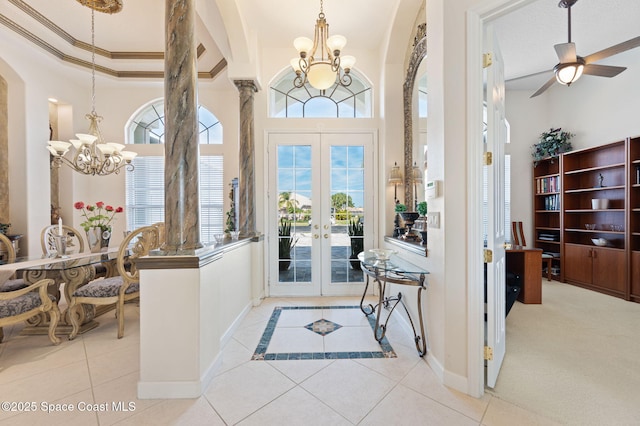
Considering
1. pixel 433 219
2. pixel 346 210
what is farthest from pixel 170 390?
pixel 346 210

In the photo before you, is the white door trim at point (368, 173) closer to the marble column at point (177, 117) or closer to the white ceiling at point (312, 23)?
the white ceiling at point (312, 23)

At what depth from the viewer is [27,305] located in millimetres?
2369

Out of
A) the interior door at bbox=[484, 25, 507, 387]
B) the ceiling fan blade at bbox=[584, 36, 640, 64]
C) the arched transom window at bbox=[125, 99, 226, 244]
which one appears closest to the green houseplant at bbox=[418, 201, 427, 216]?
the interior door at bbox=[484, 25, 507, 387]

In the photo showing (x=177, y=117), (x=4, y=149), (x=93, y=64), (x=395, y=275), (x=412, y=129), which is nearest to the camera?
(x=177, y=117)

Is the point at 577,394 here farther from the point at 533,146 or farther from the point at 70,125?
the point at 70,125

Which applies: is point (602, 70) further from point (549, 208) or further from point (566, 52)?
point (549, 208)

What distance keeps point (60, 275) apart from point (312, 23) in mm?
4151

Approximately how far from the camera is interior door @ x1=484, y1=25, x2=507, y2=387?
179cm

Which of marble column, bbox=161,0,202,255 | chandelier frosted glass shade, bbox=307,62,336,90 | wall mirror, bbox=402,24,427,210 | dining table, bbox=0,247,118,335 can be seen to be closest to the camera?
marble column, bbox=161,0,202,255

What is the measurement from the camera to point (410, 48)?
3363 millimetres

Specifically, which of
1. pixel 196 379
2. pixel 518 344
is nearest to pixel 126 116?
pixel 196 379

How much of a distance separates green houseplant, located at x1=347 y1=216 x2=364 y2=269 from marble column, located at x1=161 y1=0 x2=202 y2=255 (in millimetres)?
2474

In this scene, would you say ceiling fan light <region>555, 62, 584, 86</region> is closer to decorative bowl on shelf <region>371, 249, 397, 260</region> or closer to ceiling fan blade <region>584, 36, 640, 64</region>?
ceiling fan blade <region>584, 36, 640, 64</region>

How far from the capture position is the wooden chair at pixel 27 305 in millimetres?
2242
